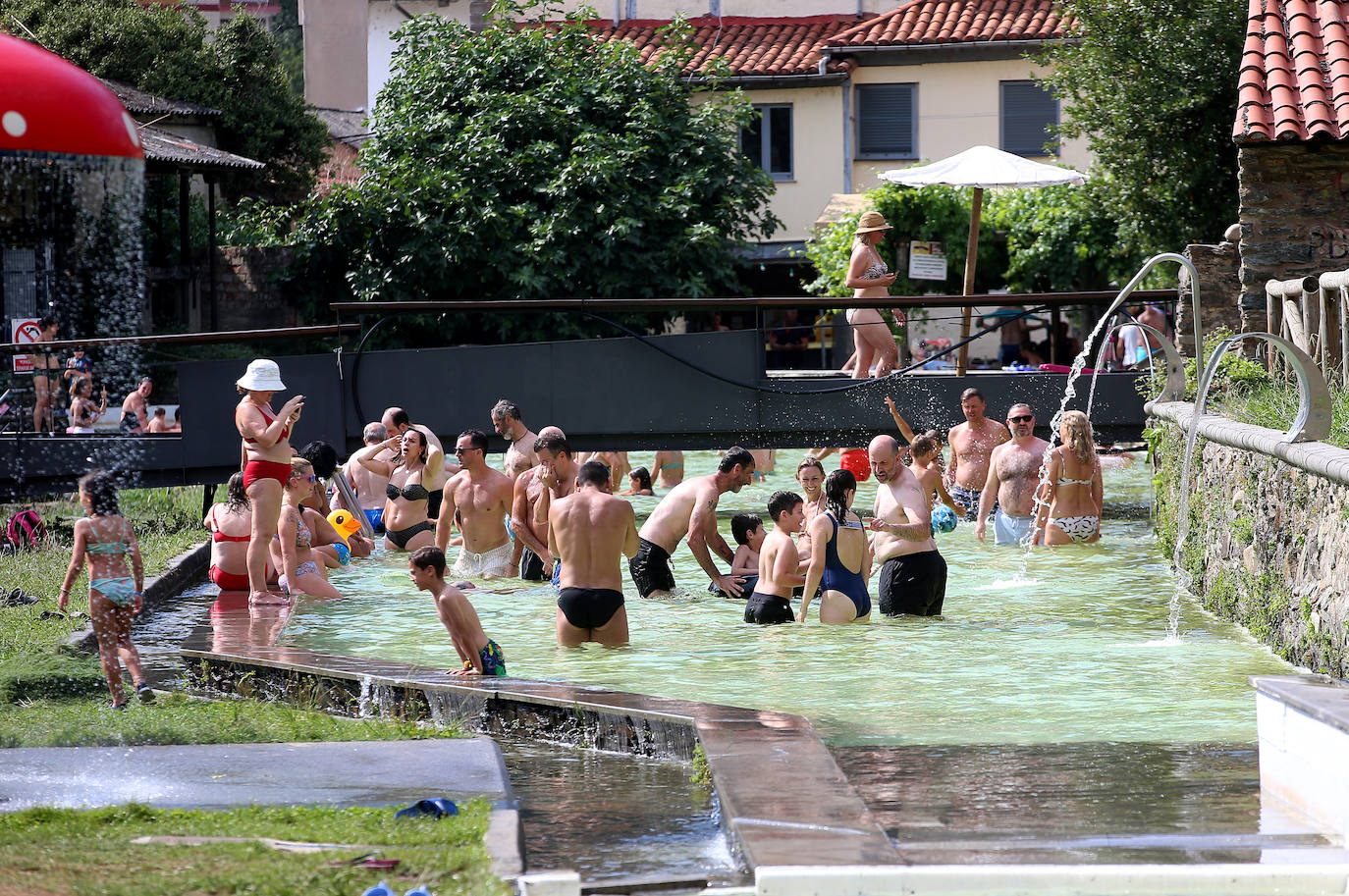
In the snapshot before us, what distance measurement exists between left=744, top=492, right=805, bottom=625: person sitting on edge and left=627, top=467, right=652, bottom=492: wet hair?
717 centimetres

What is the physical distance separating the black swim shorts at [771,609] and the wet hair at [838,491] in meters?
0.85

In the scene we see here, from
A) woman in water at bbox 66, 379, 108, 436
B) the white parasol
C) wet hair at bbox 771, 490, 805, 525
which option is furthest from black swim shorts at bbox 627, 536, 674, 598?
woman in water at bbox 66, 379, 108, 436

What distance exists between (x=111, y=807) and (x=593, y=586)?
426 centimetres

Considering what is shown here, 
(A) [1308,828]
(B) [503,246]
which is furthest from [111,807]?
(B) [503,246]

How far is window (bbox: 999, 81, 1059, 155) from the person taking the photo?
31453mm

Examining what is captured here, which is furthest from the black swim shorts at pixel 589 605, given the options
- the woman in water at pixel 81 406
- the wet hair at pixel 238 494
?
the woman in water at pixel 81 406

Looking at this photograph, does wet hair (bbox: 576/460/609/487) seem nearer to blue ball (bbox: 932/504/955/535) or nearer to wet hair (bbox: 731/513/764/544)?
wet hair (bbox: 731/513/764/544)

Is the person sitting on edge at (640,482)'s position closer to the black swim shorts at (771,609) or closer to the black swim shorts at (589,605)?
the black swim shorts at (771,609)

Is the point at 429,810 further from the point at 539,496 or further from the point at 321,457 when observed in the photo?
the point at 321,457

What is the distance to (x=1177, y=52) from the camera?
751 inches

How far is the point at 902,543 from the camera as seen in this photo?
1060cm

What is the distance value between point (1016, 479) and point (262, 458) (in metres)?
6.57

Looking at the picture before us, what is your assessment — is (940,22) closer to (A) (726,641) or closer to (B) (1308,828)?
(A) (726,641)

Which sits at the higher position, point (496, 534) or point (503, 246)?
point (503, 246)
